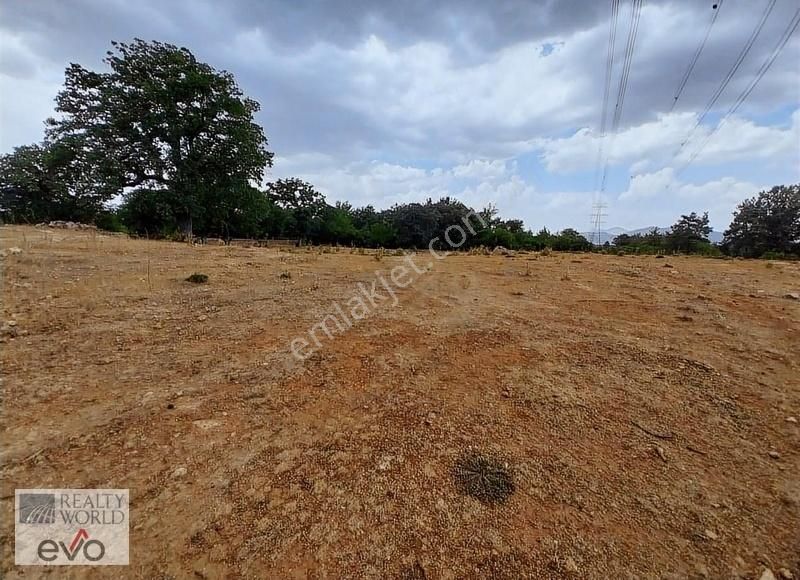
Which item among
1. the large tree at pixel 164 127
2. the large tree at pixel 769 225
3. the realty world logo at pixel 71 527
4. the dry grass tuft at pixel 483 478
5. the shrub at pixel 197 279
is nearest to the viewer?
the realty world logo at pixel 71 527

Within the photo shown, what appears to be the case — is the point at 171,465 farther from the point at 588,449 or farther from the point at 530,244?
the point at 530,244

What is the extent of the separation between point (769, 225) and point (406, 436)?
113ft

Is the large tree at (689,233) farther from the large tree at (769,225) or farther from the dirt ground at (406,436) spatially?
the dirt ground at (406,436)

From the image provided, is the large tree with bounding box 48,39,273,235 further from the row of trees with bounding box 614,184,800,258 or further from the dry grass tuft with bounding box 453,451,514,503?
the row of trees with bounding box 614,184,800,258

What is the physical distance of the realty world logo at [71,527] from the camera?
1.62m

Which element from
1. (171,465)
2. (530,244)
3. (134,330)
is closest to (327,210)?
(530,244)

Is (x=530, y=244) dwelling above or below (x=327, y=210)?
below

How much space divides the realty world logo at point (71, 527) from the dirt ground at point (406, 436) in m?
0.05

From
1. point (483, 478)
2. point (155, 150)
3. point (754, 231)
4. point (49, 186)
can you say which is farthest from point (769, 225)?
point (49, 186)

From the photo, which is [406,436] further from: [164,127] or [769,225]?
[769,225]

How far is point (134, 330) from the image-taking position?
3.97m

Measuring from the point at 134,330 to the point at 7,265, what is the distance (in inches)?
164

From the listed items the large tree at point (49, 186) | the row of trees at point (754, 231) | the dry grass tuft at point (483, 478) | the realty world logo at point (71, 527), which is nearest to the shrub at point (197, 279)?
the realty world logo at point (71, 527)

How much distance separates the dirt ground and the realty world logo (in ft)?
0.17
